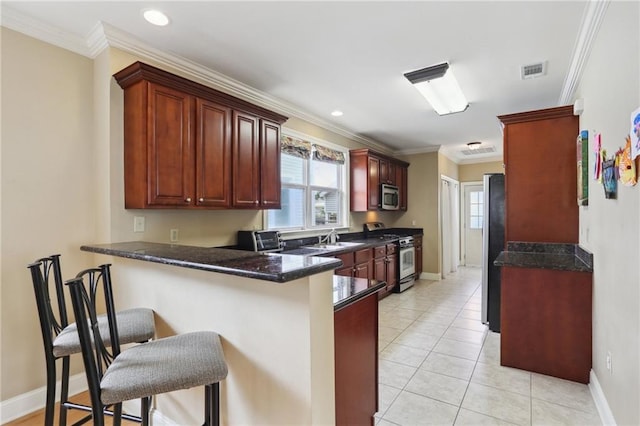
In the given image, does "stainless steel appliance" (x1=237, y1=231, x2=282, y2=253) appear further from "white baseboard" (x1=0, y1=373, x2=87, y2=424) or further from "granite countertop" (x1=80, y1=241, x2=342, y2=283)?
"white baseboard" (x1=0, y1=373, x2=87, y2=424)

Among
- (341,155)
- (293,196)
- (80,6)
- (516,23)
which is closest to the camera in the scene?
(80,6)

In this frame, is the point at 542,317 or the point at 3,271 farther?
the point at 542,317

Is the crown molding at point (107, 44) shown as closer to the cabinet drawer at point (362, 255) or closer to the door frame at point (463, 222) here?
the cabinet drawer at point (362, 255)

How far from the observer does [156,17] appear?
7.09ft

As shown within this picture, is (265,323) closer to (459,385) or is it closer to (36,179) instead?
(459,385)

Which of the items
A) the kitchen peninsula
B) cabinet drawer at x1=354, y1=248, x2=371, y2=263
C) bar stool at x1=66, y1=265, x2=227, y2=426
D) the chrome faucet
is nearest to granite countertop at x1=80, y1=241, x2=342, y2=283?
the kitchen peninsula

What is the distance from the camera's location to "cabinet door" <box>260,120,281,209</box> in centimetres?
321

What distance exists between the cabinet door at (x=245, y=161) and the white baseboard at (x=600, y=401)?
2942 mm

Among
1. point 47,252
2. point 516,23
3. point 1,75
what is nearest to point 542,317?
point 516,23

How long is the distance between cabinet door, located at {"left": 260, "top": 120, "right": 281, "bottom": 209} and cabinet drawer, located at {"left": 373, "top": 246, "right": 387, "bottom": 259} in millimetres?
1980

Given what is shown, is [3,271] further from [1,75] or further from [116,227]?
[1,75]

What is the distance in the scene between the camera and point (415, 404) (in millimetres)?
2260

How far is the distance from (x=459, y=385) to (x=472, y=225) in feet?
20.5

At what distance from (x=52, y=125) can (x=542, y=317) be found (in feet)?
13.3
